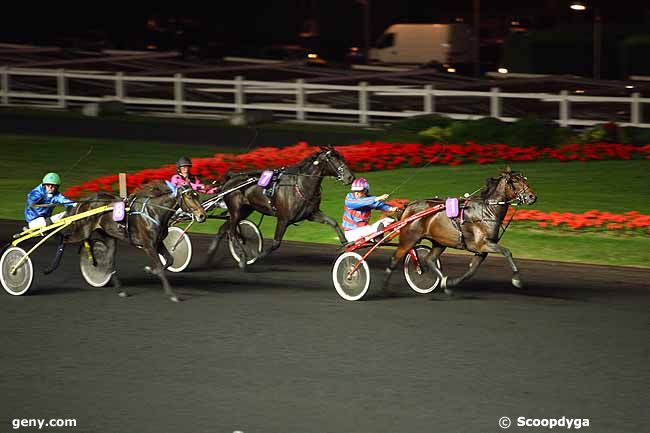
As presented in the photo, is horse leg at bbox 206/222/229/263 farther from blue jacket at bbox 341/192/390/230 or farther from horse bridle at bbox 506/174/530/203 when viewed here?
horse bridle at bbox 506/174/530/203

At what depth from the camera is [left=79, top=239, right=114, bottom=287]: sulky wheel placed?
43.9 feet

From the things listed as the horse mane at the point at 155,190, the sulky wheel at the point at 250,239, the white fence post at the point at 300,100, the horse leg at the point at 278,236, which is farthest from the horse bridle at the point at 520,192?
the white fence post at the point at 300,100

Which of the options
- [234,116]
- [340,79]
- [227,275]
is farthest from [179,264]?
[340,79]

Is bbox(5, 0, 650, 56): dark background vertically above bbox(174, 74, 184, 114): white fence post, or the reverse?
bbox(5, 0, 650, 56): dark background

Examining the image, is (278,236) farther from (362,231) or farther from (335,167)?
(362,231)

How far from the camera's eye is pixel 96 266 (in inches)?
530

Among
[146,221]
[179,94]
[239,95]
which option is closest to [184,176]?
[146,221]

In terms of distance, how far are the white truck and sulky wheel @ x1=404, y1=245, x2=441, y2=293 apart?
31003 millimetres

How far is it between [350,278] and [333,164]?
1.51 metres

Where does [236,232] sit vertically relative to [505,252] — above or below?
above

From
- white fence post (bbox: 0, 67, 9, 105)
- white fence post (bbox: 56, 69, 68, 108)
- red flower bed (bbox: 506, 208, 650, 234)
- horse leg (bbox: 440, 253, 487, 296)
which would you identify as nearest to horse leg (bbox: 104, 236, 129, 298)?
horse leg (bbox: 440, 253, 487, 296)

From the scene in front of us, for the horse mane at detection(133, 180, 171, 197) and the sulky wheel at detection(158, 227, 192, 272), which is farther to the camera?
the sulky wheel at detection(158, 227, 192, 272)

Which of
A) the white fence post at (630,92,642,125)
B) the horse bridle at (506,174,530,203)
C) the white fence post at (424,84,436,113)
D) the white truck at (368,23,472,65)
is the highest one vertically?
the white truck at (368,23,472,65)

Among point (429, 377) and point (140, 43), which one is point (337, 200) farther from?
point (140, 43)
